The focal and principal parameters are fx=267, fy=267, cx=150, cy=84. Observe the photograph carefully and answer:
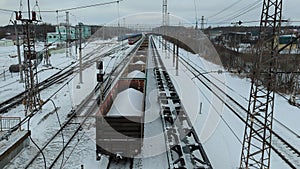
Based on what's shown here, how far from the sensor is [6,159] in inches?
328

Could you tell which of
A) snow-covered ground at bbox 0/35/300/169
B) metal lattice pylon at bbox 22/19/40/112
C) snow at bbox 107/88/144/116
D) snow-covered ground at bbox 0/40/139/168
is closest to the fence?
snow-covered ground at bbox 0/40/139/168

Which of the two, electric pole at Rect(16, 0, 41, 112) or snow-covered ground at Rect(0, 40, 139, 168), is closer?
snow-covered ground at Rect(0, 40, 139, 168)

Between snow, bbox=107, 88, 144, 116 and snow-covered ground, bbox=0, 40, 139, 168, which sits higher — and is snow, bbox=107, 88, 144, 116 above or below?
above

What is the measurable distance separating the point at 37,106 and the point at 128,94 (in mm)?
5444

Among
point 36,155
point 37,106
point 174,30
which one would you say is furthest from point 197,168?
point 174,30

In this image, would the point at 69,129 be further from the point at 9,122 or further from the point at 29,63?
the point at 29,63

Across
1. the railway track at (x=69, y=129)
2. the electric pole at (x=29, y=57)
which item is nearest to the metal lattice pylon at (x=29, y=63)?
the electric pole at (x=29, y=57)

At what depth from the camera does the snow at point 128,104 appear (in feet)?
31.0

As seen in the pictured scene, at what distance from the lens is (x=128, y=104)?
10.4 metres

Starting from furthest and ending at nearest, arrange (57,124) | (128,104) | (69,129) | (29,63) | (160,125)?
1. (29,63)
2. (160,125)
3. (57,124)
4. (69,129)
5. (128,104)

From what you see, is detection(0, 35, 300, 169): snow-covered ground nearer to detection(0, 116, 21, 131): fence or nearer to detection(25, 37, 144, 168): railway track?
detection(25, 37, 144, 168): railway track

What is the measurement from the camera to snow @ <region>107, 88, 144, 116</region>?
9460mm

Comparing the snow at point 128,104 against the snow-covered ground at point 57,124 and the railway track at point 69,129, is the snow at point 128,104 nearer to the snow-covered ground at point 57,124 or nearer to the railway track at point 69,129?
the railway track at point 69,129

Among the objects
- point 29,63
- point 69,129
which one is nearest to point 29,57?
point 29,63
